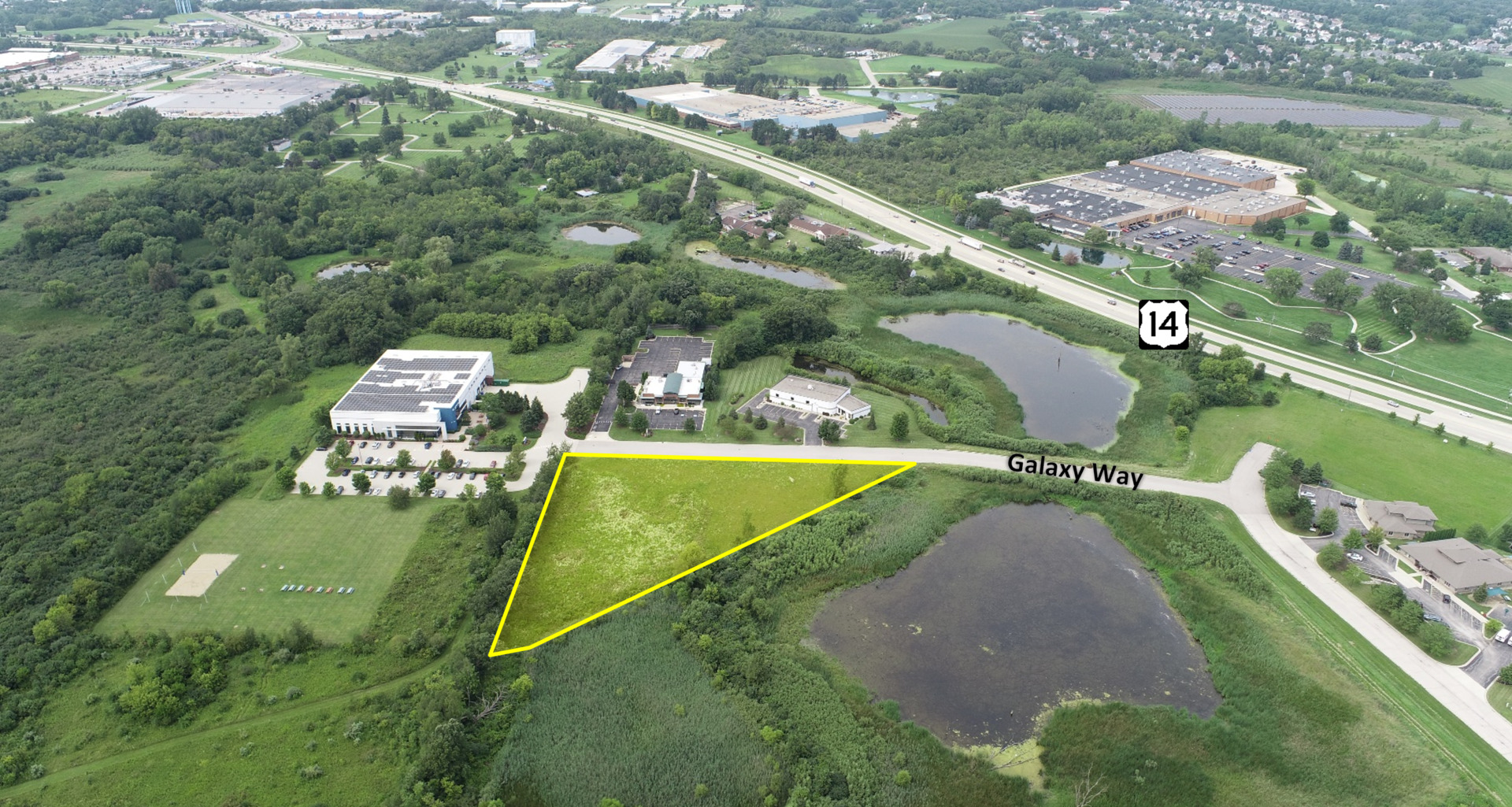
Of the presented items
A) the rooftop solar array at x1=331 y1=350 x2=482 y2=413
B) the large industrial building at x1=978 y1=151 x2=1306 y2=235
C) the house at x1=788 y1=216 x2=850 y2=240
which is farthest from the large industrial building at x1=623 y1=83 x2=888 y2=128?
the rooftop solar array at x1=331 y1=350 x2=482 y2=413

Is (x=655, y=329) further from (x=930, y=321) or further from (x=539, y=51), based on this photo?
(x=539, y=51)

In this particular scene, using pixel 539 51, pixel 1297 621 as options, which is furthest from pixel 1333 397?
pixel 539 51

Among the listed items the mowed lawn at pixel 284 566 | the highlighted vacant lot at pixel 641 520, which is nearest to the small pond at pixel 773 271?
the highlighted vacant lot at pixel 641 520

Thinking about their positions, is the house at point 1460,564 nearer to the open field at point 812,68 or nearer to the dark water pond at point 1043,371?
the dark water pond at point 1043,371

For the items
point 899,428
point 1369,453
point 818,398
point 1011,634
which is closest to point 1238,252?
point 1369,453

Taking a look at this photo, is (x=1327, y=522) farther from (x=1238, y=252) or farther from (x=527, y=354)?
(x=527, y=354)

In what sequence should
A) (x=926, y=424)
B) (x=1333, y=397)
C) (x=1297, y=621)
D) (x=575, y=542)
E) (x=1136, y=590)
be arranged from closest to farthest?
(x=1297, y=621) → (x=1136, y=590) → (x=575, y=542) → (x=926, y=424) → (x=1333, y=397)
